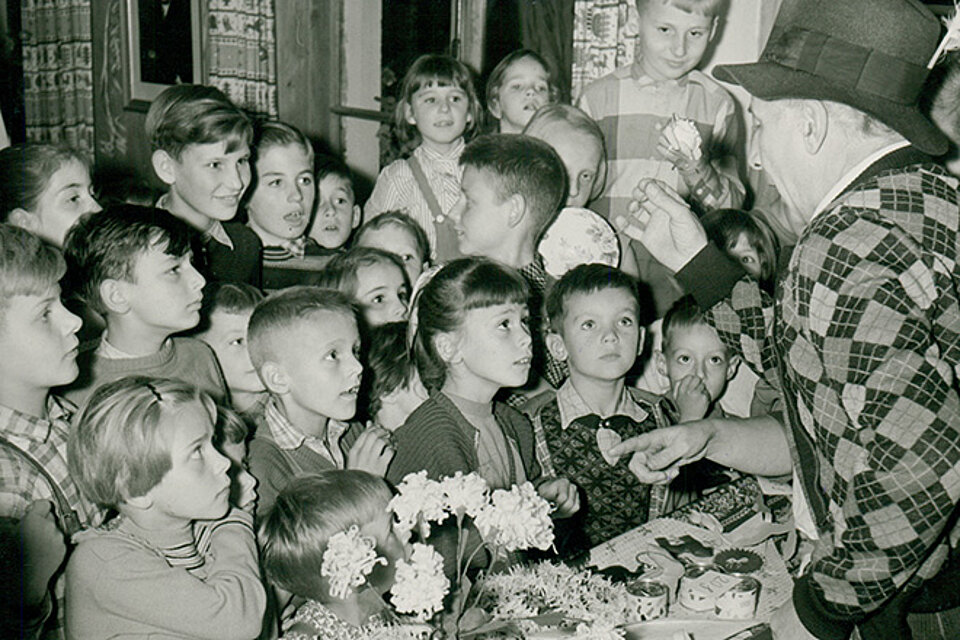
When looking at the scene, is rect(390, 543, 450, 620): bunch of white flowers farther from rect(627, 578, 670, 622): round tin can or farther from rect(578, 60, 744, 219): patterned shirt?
rect(578, 60, 744, 219): patterned shirt

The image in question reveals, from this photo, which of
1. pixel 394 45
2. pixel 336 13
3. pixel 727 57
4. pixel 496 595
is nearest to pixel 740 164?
pixel 727 57

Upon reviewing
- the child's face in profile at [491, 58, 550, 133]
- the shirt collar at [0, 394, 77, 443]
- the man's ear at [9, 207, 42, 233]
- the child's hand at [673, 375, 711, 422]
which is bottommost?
the child's hand at [673, 375, 711, 422]

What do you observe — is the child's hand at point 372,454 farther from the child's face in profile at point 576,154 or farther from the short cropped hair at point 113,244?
the child's face in profile at point 576,154

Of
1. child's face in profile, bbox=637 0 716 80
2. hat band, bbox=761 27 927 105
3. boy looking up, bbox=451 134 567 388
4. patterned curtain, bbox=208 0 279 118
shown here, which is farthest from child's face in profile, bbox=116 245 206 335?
patterned curtain, bbox=208 0 279 118

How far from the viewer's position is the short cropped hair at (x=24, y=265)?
2.29 m

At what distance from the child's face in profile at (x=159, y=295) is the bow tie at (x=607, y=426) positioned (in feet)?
3.98

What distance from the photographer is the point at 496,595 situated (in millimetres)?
1698

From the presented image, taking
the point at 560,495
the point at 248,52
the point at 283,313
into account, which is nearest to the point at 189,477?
the point at 283,313

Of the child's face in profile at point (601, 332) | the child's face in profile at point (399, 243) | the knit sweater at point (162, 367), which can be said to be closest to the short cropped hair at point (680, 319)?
the child's face in profile at point (601, 332)

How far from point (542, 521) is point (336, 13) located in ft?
16.5

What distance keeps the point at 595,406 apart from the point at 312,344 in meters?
0.95

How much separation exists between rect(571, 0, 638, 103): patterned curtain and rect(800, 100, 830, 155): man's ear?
3000 mm

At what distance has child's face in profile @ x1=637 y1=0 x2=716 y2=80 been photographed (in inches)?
154

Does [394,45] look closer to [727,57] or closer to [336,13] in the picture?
[336,13]
